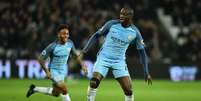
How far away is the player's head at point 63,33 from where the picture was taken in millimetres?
12539

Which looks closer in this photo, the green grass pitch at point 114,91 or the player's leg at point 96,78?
the player's leg at point 96,78

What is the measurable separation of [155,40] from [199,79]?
233 centimetres

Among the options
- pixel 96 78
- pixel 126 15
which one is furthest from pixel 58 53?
pixel 126 15

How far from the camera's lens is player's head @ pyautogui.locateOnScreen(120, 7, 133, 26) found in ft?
37.6

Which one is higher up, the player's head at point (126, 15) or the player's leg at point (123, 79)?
the player's head at point (126, 15)

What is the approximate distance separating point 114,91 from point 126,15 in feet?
24.2

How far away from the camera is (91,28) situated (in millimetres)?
24078

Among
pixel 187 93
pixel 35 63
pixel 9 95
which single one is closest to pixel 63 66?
pixel 9 95

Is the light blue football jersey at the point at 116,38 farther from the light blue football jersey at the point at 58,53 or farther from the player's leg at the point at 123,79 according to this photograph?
the light blue football jersey at the point at 58,53

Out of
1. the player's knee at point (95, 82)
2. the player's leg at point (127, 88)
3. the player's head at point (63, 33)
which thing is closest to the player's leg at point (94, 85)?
the player's knee at point (95, 82)

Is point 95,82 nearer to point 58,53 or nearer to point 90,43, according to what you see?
point 90,43

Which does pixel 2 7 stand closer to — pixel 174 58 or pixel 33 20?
pixel 33 20

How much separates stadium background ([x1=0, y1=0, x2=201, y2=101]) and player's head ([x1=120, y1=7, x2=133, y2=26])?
1162 centimetres

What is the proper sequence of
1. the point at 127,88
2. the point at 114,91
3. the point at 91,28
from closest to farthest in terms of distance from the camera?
1. the point at 127,88
2. the point at 114,91
3. the point at 91,28
